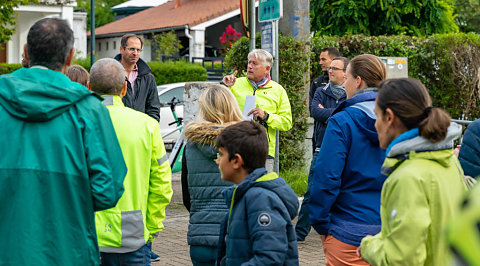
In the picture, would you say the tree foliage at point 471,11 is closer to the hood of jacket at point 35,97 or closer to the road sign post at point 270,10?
the road sign post at point 270,10

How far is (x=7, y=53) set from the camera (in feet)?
118

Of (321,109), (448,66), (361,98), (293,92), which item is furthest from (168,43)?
(361,98)

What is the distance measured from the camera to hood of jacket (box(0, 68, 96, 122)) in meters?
2.75

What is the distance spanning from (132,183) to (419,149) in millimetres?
1796

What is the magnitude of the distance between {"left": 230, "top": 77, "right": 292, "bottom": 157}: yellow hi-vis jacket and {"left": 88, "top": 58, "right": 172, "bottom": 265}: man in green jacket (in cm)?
274

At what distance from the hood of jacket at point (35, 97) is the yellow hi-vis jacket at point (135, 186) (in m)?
1.02

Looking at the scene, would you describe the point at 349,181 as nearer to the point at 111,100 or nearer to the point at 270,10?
the point at 111,100

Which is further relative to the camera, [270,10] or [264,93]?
[270,10]

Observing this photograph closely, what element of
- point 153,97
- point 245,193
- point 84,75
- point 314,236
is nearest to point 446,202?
point 245,193

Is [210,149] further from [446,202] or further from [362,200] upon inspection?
[446,202]

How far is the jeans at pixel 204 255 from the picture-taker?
421 centimetres

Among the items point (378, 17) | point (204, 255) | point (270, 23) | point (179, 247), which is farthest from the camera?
point (378, 17)

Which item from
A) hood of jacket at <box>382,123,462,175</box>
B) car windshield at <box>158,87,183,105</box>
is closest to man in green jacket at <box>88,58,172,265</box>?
hood of jacket at <box>382,123,462,175</box>

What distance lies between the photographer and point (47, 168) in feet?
9.17
